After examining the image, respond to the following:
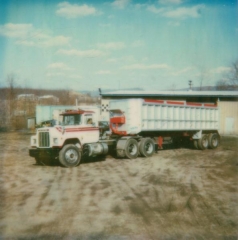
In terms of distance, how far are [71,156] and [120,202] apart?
624 centimetres

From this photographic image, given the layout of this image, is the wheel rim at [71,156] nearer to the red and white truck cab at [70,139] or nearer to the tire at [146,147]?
the red and white truck cab at [70,139]

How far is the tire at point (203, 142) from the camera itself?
20.8m

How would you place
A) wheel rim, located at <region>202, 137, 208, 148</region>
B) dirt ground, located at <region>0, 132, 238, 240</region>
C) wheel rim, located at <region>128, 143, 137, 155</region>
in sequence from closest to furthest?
1. dirt ground, located at <region>0, 132, 238, 240</region>
2. wheel rim, located at <region>128, 143, 137, 155</region>
3. wheel rim, located at <region>202, 137, 208, 148</region>

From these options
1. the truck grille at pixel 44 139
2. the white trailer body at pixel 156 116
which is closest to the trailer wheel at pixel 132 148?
the white trailer body at pixel 156 116

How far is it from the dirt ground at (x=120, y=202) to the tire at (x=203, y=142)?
6.96m

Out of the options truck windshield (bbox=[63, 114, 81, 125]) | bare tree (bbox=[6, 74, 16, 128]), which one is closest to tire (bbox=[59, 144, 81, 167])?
truck windshield (bbox=[63, 114, 81, 125])

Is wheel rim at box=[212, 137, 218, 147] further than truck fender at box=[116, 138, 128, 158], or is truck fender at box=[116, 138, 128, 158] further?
wheel rim at box=[212, 137, 218, 147]

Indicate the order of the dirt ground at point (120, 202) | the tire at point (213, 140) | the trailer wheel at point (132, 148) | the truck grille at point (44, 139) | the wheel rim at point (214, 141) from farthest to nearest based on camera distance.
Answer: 1. the wheel rim at point (214, 141)
2. the tire at point (213, 140)
3. the trailer wheel at point (132, 148)
4. the truck grille at point (44, 139)
5. the dirt ground at point (120, 202)

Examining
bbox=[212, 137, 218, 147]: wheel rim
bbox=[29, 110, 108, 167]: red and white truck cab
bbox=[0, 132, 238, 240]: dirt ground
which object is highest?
bbox=[29, 110, 108, 167]: red and white truck cab

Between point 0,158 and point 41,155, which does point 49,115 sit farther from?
point 41,155

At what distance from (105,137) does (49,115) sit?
24.2 m

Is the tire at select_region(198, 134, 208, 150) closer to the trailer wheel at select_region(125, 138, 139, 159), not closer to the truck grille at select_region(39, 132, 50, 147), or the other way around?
the trailer wheel at select_region(125, 138, 139, 159)

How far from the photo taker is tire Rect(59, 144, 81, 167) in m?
13.7

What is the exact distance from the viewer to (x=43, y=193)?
909cm
